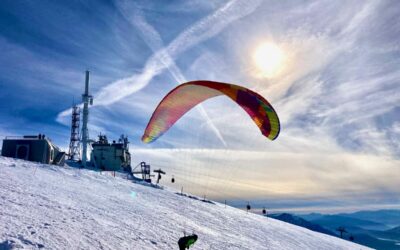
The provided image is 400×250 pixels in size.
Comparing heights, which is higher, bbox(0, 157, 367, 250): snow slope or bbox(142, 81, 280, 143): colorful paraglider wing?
bbox(142, 81, 280, 143): colorful paraglider wing

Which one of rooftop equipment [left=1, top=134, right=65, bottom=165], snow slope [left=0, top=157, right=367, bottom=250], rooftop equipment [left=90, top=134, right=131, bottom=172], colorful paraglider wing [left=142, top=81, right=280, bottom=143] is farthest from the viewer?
rooftop equipment [left=90, top=134, right=131, bottom=172]

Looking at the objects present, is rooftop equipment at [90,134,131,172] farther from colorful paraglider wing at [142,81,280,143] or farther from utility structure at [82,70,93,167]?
colorful paraglider wing at [142,81,280,143]

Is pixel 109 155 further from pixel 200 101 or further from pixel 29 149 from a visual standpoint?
pixel 200 101

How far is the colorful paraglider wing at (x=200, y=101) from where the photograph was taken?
19422mm

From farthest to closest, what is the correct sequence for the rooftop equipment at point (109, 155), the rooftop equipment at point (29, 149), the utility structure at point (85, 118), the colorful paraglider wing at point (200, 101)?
the rooftop equipment at point (109, 155)
the utility structure at point (85, 118)
the rooftop equipment at point (29, 149)
the colorful paraglider wing at point (200, 101)

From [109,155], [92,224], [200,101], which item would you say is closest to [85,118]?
[109,155]

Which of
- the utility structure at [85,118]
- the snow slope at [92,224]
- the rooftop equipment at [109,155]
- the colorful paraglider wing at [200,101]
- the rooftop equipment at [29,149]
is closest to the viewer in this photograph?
the snow slope at [92,224]

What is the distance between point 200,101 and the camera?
21.7 m

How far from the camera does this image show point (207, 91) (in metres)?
20.2

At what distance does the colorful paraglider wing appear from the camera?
19422 millimetres

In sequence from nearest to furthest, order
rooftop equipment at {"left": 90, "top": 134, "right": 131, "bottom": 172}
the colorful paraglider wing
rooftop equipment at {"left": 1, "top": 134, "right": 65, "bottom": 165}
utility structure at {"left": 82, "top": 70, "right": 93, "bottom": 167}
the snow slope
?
the snow slope → the colorful paraglider wing → rooftop equipment at {"left": 1, "top": 134, "right": 65, "bottom": 165} → utility structure at {"left": 82, "top": 70, "right": 93, "bottom": 167} → rooftop equipment at {"left": 90, "top": 134, "right": 131, "bottom": 172}

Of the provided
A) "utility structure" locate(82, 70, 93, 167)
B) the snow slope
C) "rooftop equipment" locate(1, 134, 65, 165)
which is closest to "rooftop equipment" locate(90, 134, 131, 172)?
"utility structure" locate(82, 70, 93, 167)

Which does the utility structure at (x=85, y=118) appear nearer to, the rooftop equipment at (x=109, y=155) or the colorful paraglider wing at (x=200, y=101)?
the rooftop equipment at (x=109, y=155)

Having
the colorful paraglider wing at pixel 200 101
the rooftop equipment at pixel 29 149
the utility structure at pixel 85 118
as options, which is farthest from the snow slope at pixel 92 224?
the utility structure at pixel 85 118
